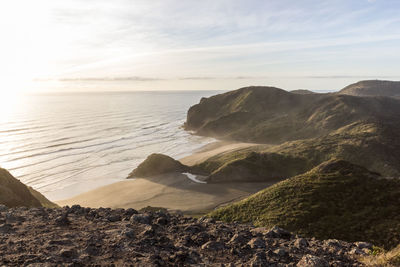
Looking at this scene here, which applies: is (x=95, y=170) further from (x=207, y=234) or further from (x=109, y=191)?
(x=207, y=234)

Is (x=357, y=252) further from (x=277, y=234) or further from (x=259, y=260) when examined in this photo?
(x=259, y=260)

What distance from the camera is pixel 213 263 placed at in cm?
881

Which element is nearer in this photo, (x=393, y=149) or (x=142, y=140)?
(x=393, y=149)

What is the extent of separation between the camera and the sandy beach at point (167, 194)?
46.4 meters

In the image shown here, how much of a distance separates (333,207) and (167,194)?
31.5 meters

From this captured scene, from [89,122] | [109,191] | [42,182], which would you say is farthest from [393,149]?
[89,122]

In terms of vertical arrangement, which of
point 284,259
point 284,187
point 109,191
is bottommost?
→ point 109,191

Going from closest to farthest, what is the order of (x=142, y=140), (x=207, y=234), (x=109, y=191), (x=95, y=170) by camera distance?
(x=207, y=234)
(x=109, y=191)
(x=95, y=170)
(x=142, y=140)

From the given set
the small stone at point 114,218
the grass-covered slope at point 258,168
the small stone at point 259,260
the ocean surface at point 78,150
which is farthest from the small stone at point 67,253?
the ocean surface at point 78,150

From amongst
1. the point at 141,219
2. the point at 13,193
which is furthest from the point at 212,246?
the point at 13,193

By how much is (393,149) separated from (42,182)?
3296 inches

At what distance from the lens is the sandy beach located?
1827 inches

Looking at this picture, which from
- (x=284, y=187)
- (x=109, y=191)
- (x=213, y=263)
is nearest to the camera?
(x=213, y=263)

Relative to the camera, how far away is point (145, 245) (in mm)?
9609
